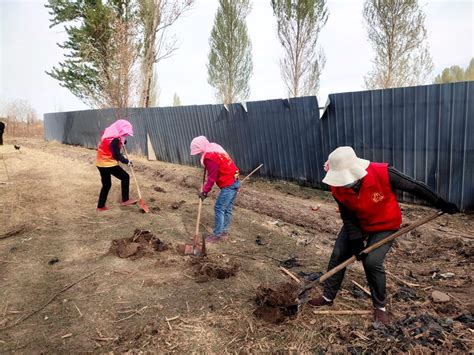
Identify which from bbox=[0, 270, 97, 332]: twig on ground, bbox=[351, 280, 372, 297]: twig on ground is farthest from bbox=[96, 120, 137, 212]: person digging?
bbox=[351, 280, 372, 297]: twig on ground

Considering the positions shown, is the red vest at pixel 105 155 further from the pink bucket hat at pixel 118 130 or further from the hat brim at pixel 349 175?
the hat brim at pixel 349 175

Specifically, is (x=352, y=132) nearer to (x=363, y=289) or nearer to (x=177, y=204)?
(x=177, y=204)

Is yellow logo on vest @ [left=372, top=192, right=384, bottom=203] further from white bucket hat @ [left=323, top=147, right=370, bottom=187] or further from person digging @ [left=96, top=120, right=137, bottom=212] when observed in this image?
person digging @ [left=96, top=120, right=137, bottom=212]

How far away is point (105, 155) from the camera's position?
5945 mm

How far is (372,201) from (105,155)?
15.1 ft

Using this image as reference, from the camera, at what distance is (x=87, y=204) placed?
678cm

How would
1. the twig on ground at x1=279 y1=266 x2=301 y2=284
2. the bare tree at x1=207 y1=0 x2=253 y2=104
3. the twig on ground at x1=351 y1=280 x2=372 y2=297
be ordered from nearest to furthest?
the twig on ground at x1=351 y1=280 x2=372 y2=297 < the twig on ground at x1=279 y1=266 x2=301 y2=284 < the bare tree at x1=207 y1=0 x2=253 y2=104

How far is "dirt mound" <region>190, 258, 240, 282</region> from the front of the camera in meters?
3.83

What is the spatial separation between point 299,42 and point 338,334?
1795cm

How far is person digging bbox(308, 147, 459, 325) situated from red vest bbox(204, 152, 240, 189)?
208 centimetres

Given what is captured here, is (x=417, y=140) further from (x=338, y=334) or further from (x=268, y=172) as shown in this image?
(x=338, y=334)

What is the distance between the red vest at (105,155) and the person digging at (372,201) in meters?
4.20

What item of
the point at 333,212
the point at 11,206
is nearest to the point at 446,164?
the point at 333,212

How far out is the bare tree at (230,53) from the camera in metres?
23.7
